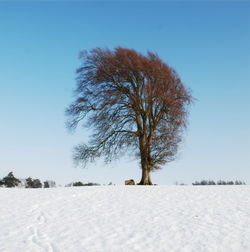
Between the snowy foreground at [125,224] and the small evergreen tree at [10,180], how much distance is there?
1631 centimetres

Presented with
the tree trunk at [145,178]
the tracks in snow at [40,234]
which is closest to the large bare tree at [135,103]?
the tree trunk at [145,178]

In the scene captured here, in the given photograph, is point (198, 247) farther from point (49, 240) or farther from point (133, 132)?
point (133, 132)

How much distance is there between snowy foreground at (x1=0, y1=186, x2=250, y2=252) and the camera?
7.86 meters

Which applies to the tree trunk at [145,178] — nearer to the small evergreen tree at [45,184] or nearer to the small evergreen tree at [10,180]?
the small evergreen tree at [45,184]

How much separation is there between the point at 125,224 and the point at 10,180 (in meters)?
22.1

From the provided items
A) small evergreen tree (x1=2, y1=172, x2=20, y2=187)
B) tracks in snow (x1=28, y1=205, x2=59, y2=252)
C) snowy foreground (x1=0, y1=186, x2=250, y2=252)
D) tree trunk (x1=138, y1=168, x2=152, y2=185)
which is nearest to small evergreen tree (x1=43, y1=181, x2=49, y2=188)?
small evergreen tree (x1=2, y1=172, x2=20, y2=187)

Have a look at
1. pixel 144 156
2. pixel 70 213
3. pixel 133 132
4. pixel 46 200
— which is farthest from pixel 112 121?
pixel 70 213

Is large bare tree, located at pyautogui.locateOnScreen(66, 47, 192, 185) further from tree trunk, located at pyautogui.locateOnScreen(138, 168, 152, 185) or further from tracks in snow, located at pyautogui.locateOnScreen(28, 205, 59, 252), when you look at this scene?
tracks in snow, located at pyautogui.locateOnScreen(28, 205, 59, 252)

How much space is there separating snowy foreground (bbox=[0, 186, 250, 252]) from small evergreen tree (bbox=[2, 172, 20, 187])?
16.3 m

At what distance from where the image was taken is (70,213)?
10.9 meters

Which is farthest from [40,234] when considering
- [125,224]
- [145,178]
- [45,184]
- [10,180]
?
[45,184]

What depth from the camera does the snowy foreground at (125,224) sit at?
786cm

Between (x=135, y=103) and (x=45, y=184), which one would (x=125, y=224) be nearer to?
(x=135, y=103)

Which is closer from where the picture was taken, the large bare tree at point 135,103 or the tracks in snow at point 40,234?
the tracks in snow at point 40,234
